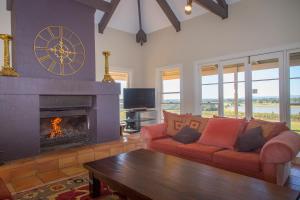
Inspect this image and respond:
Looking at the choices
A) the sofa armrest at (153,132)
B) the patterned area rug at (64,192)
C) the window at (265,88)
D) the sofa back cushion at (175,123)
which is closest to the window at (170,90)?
the sofa back cushion at (175,123)

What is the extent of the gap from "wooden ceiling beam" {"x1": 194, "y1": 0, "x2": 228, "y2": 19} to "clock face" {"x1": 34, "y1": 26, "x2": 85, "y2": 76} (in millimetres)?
2644

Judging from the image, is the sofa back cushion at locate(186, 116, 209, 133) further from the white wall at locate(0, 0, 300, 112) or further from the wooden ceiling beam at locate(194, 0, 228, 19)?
the wooden ceiling beam at locate(194, 0, 228, 19)

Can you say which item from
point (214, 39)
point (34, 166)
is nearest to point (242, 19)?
point (214, 39)

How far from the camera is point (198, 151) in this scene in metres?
2.92

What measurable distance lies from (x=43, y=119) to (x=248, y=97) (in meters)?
4.11

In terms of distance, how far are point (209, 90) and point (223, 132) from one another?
1.97 m

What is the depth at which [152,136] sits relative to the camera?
3.64m

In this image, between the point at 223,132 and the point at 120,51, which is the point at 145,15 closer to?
the point at 120,51

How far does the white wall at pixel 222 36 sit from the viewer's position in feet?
12.0

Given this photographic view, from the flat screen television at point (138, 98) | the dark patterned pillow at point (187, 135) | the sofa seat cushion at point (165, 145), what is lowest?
the sofa seat cushion at point (165, 145)

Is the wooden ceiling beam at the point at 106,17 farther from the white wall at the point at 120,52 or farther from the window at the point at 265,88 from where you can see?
the window at the point at 265,88

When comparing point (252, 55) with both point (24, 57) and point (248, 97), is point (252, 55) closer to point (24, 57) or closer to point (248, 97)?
point (248, 97)

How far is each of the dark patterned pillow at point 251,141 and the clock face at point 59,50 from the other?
10.5 feet

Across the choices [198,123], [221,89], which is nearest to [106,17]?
[221,89]
